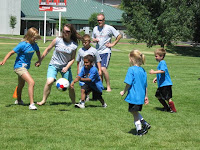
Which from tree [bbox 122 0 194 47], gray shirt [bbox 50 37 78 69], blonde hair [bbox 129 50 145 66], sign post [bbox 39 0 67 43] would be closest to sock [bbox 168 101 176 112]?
gray shirt [bbox 50 37 78 69]

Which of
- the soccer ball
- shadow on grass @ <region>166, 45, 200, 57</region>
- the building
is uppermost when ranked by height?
the soccer ball

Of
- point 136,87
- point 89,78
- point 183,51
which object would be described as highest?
point 136,87

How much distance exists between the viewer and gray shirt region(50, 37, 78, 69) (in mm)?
8984

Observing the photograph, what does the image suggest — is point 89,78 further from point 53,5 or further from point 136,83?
point 53,5

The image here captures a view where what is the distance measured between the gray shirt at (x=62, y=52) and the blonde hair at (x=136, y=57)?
8.50 feet

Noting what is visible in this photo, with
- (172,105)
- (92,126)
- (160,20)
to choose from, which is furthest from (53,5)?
(92,126)

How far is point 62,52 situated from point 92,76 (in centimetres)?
85

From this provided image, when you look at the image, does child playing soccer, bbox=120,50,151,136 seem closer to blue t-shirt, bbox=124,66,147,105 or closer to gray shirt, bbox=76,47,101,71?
blue t-shirt, bbox=124,66,147,105

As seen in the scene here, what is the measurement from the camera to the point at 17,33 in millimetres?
76062

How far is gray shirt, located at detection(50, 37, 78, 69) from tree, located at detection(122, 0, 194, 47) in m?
37.4

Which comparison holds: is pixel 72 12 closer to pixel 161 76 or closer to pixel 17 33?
pixel 17 33

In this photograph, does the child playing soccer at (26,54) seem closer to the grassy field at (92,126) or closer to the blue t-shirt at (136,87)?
the grassy field at (92,126)

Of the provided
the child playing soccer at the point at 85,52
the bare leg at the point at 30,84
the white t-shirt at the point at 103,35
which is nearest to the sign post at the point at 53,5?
the white t-shirt at the point at 103,35

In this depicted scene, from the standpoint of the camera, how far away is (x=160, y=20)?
46.2 m
